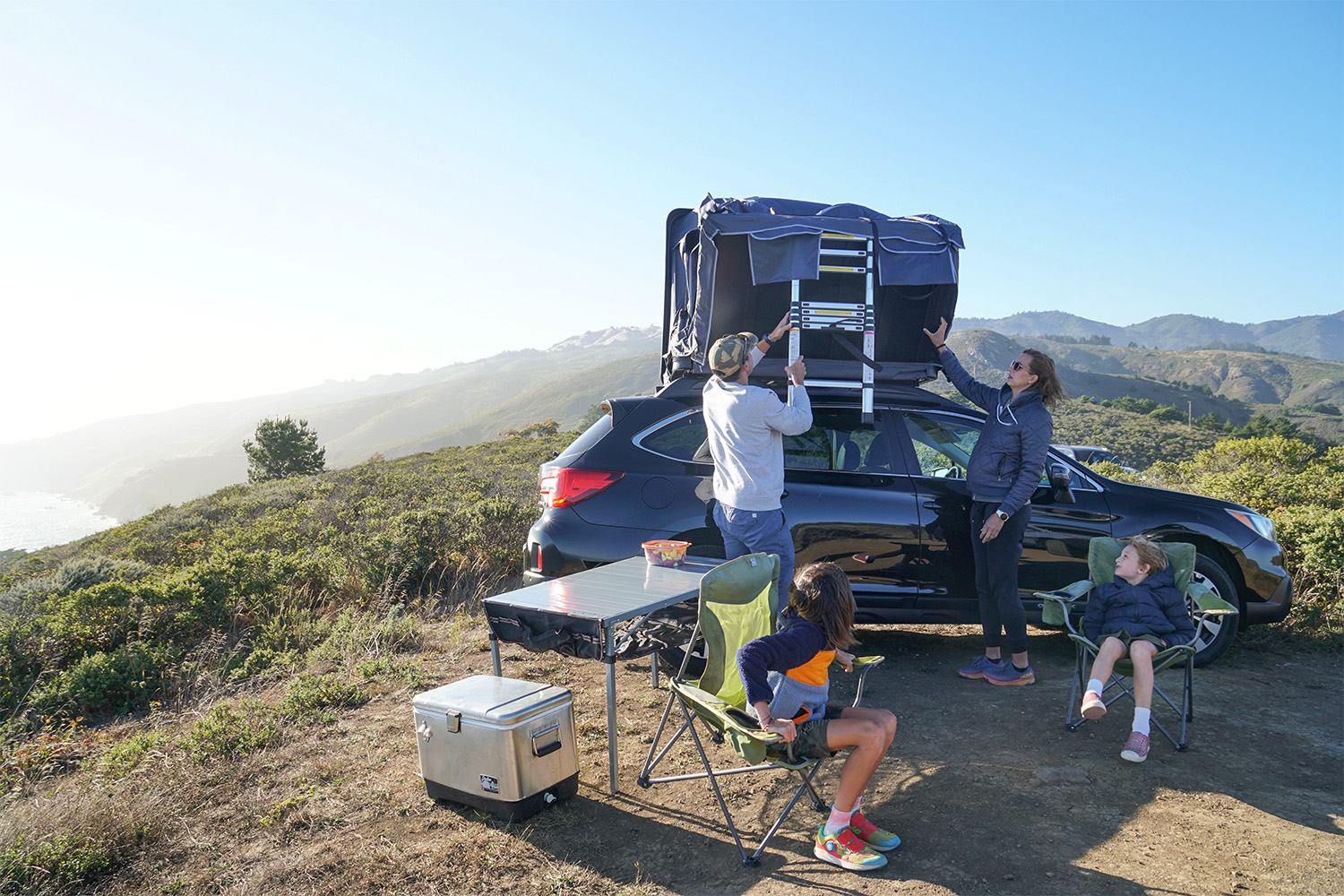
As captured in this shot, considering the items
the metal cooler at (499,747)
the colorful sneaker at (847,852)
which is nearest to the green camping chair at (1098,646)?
the colorful sneaker at (847,852)

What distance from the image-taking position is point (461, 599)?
6.73 metres

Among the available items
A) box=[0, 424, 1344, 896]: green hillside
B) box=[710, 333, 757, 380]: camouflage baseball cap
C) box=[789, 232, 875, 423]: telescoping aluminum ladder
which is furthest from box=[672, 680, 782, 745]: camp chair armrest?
box=[789, 232, 875, 423]: telescoping aluminum ladder

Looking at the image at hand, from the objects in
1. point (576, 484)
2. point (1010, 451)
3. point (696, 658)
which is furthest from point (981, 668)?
point (576, 484)

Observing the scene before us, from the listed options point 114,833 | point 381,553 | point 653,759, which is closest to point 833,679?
point 653,759

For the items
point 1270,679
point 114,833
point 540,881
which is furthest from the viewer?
point 1270,679

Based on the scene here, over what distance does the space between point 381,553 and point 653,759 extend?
4.70m

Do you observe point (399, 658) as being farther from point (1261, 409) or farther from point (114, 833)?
point (1261, 409)

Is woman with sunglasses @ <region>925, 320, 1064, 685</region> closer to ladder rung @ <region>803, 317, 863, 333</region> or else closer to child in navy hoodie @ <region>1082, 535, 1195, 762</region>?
child in navy hoodie @ <region>1082, 535, 1195, 762</region>

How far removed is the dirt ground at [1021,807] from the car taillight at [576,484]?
1131 mm

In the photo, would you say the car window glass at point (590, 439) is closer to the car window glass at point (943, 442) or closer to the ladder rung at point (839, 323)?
the ladder rung at point (839, 323)

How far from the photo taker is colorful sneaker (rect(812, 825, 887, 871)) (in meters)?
2.70

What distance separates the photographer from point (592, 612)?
3.07 metres

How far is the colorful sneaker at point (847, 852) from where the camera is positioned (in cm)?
270

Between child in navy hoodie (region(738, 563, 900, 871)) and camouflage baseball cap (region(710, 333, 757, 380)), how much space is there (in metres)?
1.32
